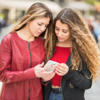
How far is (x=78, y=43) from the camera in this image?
5.64 ft

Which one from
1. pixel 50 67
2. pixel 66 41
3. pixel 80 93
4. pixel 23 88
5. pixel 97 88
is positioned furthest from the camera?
pixel 97 88

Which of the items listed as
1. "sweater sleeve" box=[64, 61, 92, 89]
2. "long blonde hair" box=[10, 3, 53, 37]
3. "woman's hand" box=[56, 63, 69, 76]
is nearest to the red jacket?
"long blonde hair" box=[10, 3, 53, 37]

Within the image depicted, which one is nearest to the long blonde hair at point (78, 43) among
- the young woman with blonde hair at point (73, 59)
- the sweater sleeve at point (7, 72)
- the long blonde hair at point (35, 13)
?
the young woman with blonde hair at point (73, 59)

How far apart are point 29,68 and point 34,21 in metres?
0.56

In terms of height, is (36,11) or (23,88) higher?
(36,11)

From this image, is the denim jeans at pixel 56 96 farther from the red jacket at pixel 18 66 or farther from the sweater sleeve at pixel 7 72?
the sweater sleeve at pixel 7 72

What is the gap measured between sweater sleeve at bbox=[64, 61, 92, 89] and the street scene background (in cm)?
83

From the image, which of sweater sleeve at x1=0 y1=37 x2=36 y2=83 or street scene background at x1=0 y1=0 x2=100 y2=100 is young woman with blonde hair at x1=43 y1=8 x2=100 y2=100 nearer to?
sweater sleeve at x1=0 y1=37 x2=36 y2=83

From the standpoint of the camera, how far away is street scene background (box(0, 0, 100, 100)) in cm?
368

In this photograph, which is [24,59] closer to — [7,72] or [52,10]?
[7,72]

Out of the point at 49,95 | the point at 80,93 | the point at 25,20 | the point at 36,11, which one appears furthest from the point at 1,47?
the point at 80,93

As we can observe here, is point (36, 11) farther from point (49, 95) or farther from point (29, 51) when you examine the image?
point (49, 95)

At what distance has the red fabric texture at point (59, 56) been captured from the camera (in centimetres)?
171

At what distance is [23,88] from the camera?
5.12 feet
